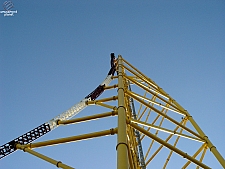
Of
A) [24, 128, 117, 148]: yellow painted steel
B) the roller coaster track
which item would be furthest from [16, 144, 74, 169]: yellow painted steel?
the roller coaster track

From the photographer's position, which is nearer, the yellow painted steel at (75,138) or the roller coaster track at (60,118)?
the yellow painted steel at (75,138)

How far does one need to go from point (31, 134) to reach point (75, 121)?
12.3 metres

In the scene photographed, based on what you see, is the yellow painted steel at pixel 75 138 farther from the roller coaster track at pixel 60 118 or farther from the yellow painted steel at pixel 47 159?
the roller coaster track at pixel 60 118

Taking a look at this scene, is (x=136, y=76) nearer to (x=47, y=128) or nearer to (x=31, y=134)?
(x=47, y=128)

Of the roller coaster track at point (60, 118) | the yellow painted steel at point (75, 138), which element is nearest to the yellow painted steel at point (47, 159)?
the yellow painted steel at point (75, 138)

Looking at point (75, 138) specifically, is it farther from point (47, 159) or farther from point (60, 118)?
point (60, 118)

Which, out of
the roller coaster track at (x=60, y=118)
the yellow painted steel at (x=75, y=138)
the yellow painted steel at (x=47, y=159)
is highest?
the roller coaster track at (x=60, y=118)

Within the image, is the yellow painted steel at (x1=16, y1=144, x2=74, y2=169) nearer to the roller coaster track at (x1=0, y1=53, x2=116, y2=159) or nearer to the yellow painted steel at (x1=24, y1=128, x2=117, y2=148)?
the yellow painted steel at (x1=24, y1=128, x2=117, y2=148)

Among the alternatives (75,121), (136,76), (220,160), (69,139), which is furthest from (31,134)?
(220,160)

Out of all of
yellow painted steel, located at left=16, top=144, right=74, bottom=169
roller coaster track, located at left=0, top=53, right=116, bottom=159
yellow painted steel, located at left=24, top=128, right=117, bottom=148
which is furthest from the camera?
roller coaster track, located at left=0, top=53, right=116, bottom=159

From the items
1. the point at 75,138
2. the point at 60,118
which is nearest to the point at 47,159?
the point at 75,138

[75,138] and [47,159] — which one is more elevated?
[75,138]

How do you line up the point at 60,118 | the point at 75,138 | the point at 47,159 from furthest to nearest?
the point at 60,118 → the point at 75,138 → the point at 47,159

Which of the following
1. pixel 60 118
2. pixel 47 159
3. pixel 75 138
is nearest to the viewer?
pixel 47 159
